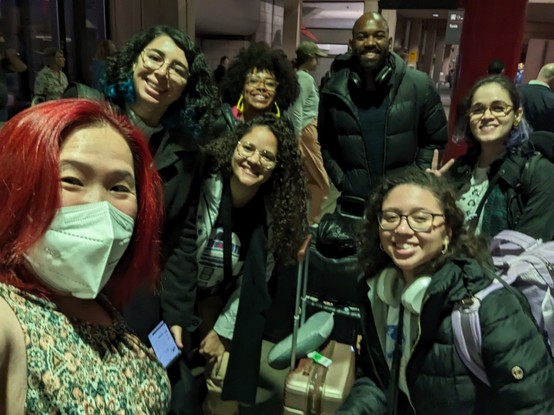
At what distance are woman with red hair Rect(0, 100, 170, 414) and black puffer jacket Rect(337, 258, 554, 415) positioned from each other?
2.92ft

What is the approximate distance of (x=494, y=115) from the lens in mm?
2146

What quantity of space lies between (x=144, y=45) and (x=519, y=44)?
557 cm

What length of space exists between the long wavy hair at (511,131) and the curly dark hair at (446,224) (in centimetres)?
58

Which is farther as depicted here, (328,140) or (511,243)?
(328,140)

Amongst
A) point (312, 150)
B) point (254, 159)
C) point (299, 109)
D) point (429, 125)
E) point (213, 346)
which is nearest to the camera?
point (254, 159)

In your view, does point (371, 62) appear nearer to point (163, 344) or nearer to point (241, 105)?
point (241, 105)

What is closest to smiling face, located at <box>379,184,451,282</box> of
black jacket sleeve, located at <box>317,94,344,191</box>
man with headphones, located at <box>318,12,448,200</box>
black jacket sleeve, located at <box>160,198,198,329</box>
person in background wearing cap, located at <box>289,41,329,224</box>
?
black jacket sleeve, located at <box>160,198,198,329</box>

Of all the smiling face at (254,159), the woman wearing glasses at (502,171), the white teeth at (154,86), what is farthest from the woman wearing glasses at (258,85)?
the woman wearing glasses at (502,171)

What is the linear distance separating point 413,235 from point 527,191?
Answer: 2.36 feet

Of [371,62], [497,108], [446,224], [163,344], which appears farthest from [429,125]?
[163,344]

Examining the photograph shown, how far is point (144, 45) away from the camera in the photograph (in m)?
1.96

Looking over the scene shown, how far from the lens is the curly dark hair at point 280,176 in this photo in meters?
2.21

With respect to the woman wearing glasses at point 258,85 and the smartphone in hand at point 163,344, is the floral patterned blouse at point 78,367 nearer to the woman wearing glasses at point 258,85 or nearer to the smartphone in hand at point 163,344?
the smartphone in hand at point 163,344

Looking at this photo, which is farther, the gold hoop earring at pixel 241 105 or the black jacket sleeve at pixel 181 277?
the gold hoop earring at pixel 241 105
